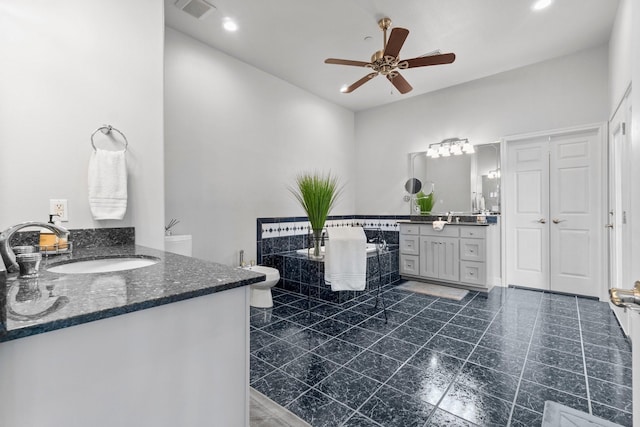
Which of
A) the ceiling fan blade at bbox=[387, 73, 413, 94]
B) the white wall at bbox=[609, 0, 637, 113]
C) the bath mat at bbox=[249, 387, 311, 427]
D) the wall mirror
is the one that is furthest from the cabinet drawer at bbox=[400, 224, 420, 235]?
the bath mat at bbox=[249, 387, 311, 427]

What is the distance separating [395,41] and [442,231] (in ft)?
8.19

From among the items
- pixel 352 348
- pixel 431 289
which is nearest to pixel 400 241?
pixel 431 289

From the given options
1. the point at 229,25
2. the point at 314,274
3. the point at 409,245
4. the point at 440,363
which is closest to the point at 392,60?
the point at 229,25

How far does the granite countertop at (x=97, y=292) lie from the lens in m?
0.58

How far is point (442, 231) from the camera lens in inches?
154

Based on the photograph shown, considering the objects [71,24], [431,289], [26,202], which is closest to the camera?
[26,202]

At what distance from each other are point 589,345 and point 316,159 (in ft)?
11.9

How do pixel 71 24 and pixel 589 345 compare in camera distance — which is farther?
pixel 589 345

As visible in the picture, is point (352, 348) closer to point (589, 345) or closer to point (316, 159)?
point (589, 345)

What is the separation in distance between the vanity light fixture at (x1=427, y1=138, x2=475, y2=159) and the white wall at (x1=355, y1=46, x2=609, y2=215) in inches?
3.5

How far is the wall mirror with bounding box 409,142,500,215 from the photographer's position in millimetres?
3971

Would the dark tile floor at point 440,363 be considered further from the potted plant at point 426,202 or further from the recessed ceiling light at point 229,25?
the recessed ceiling light at point 229,25

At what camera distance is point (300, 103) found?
4.29m

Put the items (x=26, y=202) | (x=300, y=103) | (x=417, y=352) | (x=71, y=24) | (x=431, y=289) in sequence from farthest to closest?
(x=300, y=103) → (x=431, y=289) → (x=417, y=352) → (x=71, y=24) → (x=26, y=202)
